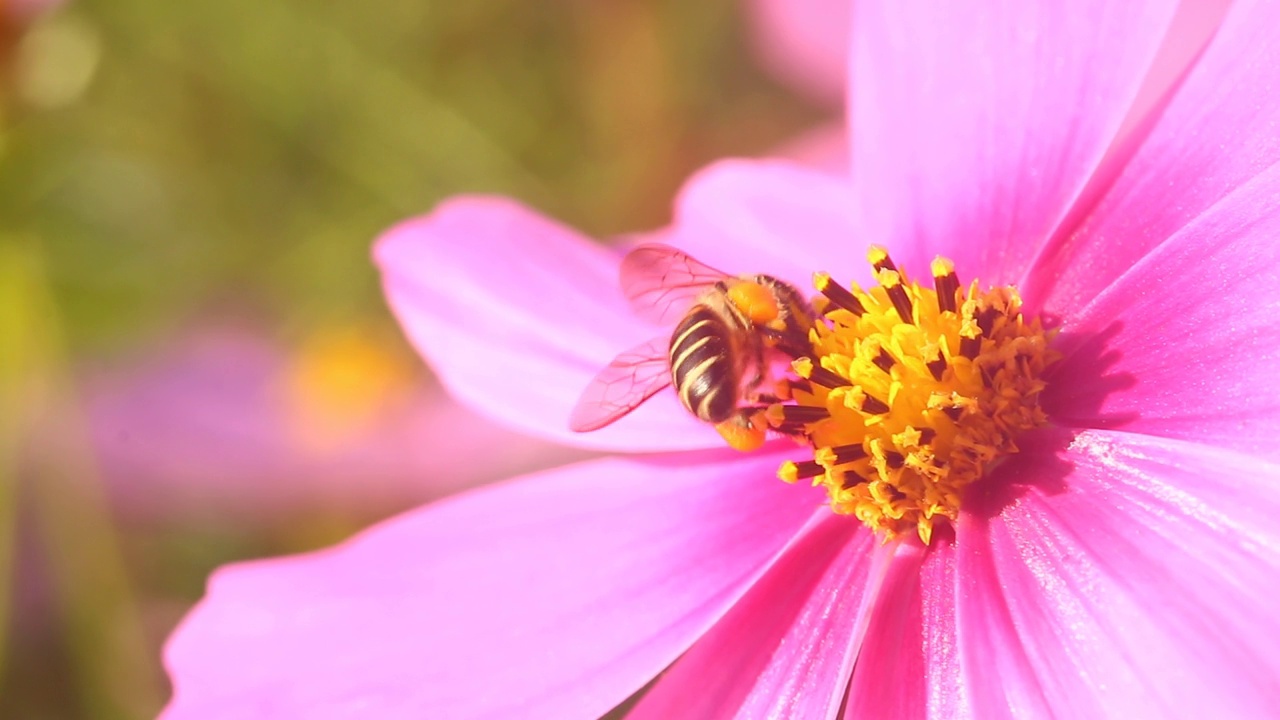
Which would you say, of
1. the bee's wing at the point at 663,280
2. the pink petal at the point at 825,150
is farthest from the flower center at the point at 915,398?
the pink petal at the point at 825,150

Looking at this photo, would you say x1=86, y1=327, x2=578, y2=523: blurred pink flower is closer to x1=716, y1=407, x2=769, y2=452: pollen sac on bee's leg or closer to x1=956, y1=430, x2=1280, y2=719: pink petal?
x1=716, y1=407, x2=769, y2=452: pollen sac on bee's leg

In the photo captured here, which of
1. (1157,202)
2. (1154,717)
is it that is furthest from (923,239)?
(1154,717)

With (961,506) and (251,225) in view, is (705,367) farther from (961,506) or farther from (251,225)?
(251,225)

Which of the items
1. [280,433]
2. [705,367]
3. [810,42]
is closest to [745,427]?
[705,367]

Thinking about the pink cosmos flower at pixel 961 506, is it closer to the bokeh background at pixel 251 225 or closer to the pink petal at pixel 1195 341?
the pink petal at pixel 1195 341

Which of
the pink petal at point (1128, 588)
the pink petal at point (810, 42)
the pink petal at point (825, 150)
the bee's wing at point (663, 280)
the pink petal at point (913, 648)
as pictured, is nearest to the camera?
the pink petal at point (1128, 588)

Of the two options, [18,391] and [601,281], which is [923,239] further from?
[18,391]

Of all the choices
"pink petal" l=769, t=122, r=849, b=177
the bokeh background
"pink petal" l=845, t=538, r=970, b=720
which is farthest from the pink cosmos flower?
the bokeh background
